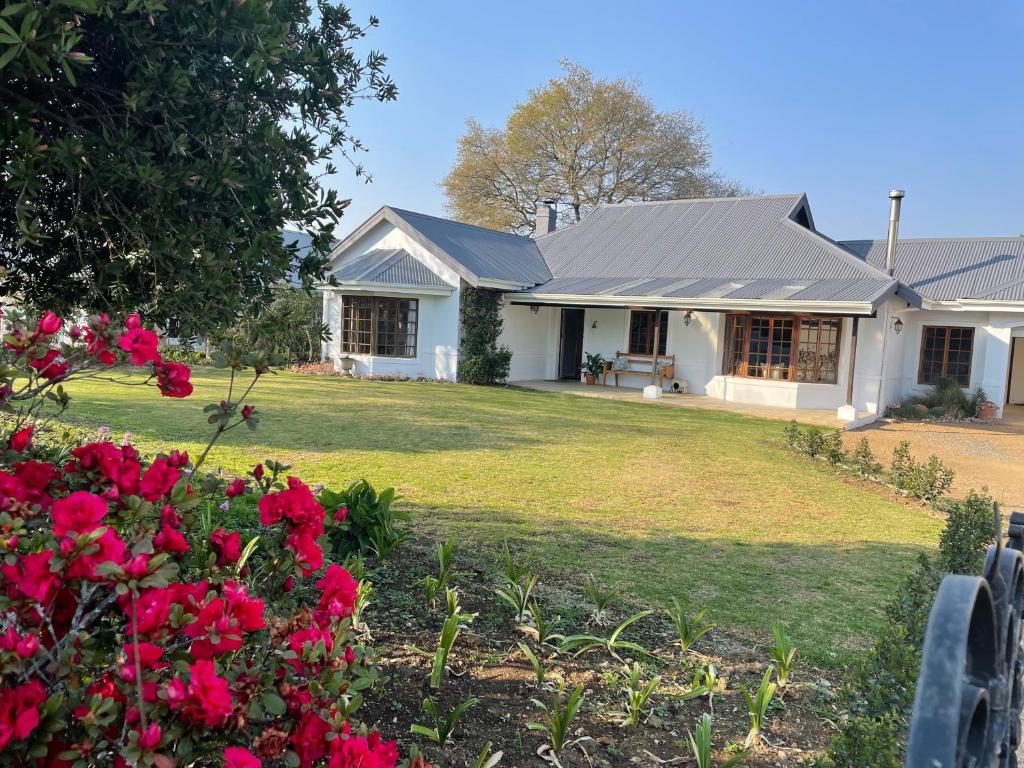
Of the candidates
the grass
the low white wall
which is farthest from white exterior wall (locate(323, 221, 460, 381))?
the grass

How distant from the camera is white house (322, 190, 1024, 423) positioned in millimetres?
17828

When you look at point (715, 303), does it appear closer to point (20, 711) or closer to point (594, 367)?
point (594, 367)

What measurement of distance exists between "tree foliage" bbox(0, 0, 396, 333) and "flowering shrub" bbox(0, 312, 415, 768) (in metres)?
1.22

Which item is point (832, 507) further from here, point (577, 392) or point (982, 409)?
point (982, 409)

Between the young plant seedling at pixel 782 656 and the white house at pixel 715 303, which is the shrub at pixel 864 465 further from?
the young plant seedling at pixel 782 656

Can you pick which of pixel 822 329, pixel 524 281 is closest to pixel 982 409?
pixel 822 329

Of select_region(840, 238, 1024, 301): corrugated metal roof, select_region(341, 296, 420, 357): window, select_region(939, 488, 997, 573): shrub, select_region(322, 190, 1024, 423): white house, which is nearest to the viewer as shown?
select_region(939, 488, 997, 573): shrub

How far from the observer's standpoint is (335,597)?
1882 mm

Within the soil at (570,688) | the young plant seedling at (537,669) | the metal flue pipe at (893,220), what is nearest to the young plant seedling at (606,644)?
the soil at (570,688)

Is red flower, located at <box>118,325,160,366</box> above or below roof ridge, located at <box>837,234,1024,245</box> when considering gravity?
below

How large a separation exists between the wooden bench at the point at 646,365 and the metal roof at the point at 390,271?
529 cm

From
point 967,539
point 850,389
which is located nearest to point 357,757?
point 967,539

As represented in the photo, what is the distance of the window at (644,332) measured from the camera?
20.8 meters

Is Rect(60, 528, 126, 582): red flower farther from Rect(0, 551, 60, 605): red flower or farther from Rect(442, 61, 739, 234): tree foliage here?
Rect(442, 61, 739, 234): tree foliage
